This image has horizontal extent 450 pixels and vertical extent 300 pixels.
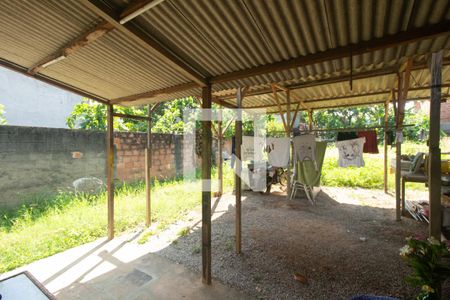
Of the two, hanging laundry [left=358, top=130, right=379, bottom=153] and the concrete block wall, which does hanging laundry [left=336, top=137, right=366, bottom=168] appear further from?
the concrete block wall

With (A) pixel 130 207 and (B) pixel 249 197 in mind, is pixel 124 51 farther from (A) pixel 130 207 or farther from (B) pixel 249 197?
(B) pixel 249 197

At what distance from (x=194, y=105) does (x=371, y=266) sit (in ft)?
34.8

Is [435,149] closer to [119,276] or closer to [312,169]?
[312,169]

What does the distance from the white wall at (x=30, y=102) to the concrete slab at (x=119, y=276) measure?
8337mm

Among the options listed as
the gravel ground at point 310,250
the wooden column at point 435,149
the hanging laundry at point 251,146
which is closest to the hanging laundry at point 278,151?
the hanging laundry at point 251,146

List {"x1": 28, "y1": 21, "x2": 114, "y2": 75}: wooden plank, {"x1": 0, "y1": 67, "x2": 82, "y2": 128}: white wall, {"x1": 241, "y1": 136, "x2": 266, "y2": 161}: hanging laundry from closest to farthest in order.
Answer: {"x1": 28, "y1": 21, "x2": 114, "y2": 75}: wooden plank
{"x1": 241, "y1": 136, "x2": 266, "y2": 161}: hanging laundry
{"x1": 0, "y1": 67, "x2": 82, "y2": 128}: white wall

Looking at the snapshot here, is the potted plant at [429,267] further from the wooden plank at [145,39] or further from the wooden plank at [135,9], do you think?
the wooden plank at [135,9]

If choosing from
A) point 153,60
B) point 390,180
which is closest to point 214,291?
point 153,60

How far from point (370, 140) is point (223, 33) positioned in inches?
211

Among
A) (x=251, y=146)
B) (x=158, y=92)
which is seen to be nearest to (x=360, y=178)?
(x=251, y=146)

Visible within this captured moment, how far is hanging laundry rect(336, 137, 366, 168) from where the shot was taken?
5.62 metres

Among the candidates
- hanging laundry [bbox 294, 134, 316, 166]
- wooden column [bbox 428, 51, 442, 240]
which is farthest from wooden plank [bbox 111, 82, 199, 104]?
hanging laundry [bbox 294, 134, 316, 166]

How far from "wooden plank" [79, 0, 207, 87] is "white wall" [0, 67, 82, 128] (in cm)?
934

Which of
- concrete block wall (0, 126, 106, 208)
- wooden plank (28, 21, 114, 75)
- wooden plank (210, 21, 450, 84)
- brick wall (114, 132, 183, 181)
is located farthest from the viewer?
brick wall (114, 132, 183, 181)
